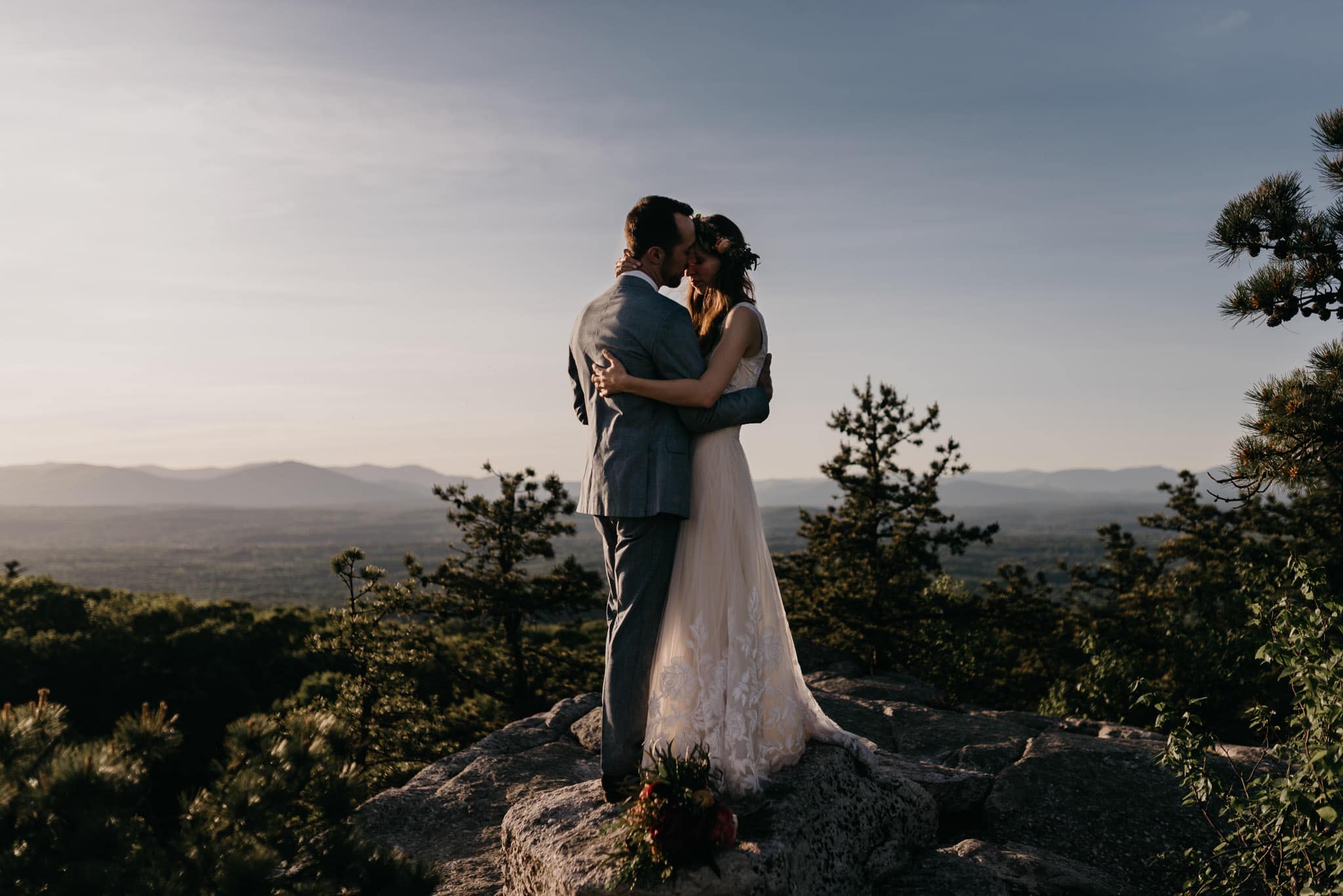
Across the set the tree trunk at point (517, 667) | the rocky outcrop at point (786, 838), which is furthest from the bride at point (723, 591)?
the tree trunk at point (517, 667)

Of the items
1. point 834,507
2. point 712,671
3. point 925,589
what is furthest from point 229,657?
→ point 712,671

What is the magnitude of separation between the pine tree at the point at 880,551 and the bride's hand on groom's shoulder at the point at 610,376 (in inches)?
645

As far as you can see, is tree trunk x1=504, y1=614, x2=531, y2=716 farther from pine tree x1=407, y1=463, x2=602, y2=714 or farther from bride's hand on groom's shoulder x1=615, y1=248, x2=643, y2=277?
bride's hand on groom's shoulder x1=615, y1=248, x2=643, y2=277

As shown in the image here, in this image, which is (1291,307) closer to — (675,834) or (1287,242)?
(1287,242)

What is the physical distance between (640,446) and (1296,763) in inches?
157

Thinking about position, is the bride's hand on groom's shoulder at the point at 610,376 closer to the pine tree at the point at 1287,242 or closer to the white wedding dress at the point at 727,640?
the white wedding dress at the point at 727,640

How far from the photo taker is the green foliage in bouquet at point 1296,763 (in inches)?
154

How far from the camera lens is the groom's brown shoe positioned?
15.8ft

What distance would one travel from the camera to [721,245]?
498cm

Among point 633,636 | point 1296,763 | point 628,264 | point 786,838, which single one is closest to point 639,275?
point 628,264

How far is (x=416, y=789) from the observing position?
7.84m

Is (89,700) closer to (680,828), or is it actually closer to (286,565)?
(680,828)

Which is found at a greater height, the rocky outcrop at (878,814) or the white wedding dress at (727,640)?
the white wedding dress at (727,640)

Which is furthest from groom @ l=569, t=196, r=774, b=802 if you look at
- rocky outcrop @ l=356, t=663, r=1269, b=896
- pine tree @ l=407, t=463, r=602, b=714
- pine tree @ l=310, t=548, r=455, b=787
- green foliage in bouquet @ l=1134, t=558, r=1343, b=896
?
pine tree @ l=407, t=463, r=602, b=714
